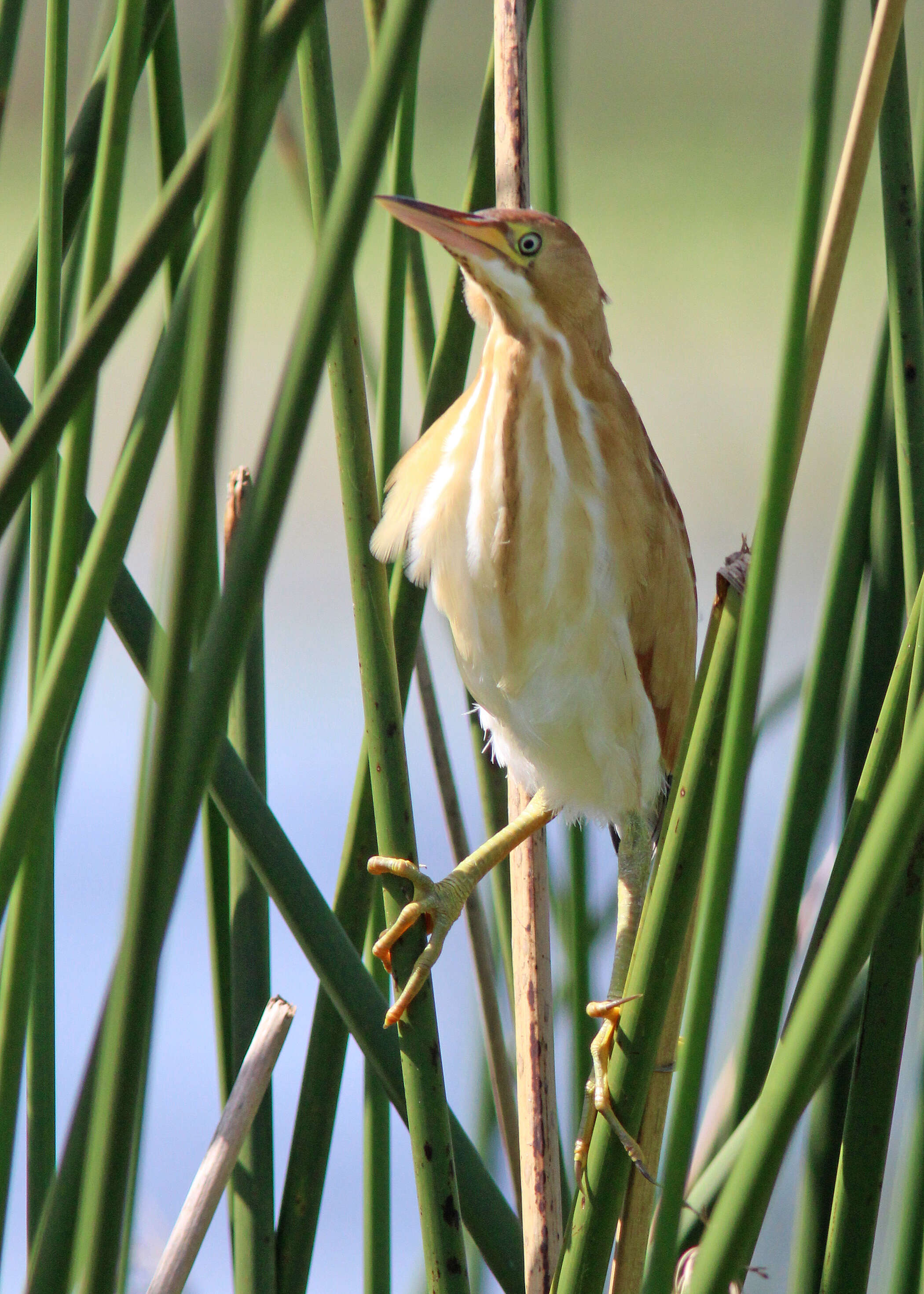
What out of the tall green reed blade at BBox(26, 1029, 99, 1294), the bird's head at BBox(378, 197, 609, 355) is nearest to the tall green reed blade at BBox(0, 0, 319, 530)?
the tall green reed blade at BBox(26, 1029, 99, 1294)

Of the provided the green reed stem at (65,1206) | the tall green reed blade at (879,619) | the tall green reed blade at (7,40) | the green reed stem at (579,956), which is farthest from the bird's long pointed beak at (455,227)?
→ the green reed stem at (65,1206)

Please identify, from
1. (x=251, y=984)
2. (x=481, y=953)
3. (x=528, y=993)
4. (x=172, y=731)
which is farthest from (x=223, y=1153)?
(x=172, y=731)

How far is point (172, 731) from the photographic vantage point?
45 cm

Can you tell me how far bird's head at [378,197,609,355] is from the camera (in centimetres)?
101

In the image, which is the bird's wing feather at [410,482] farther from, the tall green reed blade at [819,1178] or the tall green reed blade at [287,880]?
the tall green reed blade at [819,1178]

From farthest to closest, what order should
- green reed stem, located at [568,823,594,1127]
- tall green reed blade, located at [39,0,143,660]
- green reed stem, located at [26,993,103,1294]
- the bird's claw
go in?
1. green reed stem, located at [568,823,594,1127]
2. the bird's claw
3. tall green reed blade, located at [39,0,143,660]
4. green reed stem, located at [26,993,103,1294]

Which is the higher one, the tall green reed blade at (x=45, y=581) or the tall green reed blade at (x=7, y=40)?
the tall green reed blade at (x=7, y=40)

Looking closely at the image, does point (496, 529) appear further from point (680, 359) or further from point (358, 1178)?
point (680, 359)

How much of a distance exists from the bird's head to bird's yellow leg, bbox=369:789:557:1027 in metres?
0.40

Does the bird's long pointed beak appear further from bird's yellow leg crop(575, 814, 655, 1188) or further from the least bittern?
bird's yellow leg crop(575, 814, 655, 1188)

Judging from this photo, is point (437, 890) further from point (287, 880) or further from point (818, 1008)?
point (818, 1008)

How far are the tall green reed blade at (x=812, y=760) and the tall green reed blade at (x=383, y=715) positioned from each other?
19cm

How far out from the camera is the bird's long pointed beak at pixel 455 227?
0.88 metres

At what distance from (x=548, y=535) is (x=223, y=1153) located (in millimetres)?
515
